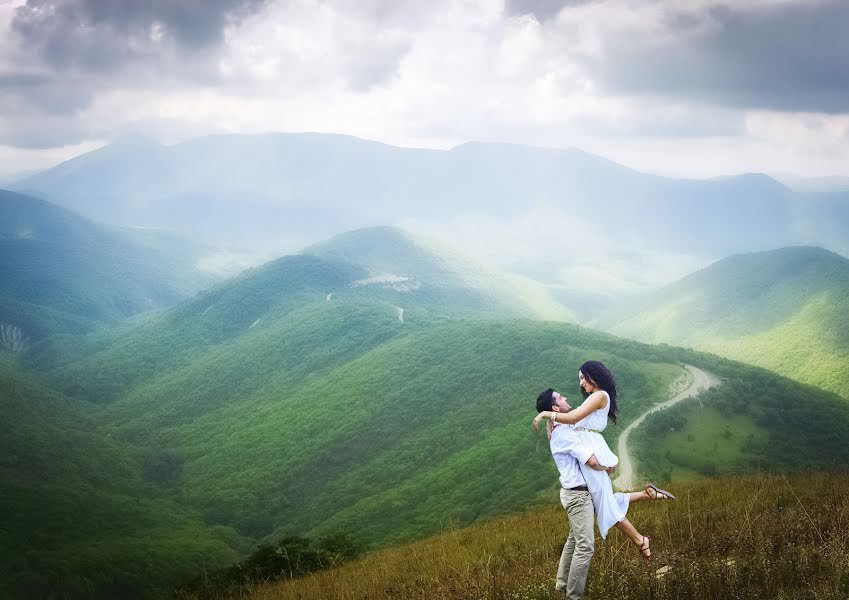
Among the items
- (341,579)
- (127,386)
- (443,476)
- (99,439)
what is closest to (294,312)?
(127,386)

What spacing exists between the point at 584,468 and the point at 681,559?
1.78 metres

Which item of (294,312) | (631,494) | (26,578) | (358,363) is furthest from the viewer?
(294,312)

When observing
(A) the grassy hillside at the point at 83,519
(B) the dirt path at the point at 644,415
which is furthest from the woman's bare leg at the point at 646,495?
(A) the grassy hillside at the point at 83,519

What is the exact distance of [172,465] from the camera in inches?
3755

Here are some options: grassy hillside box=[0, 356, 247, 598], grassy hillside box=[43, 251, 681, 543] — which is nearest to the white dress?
grassy hillside box=[43, 251, 681, 543]

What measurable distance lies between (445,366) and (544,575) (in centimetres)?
9294

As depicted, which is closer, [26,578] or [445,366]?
[26,578]

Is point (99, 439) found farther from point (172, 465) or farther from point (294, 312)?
point (294, 312)

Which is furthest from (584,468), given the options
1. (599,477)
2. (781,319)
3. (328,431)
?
(781,319)

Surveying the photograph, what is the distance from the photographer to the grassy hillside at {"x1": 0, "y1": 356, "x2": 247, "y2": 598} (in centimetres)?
4691

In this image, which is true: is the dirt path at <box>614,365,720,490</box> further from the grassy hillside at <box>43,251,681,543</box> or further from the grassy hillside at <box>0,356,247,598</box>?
the grassy hillside at <box>0,356,247,598</box>

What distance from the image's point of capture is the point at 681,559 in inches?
305

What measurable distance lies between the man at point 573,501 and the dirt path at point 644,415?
35638 mm

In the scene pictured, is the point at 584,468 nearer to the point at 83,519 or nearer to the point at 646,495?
the point at 646,495
